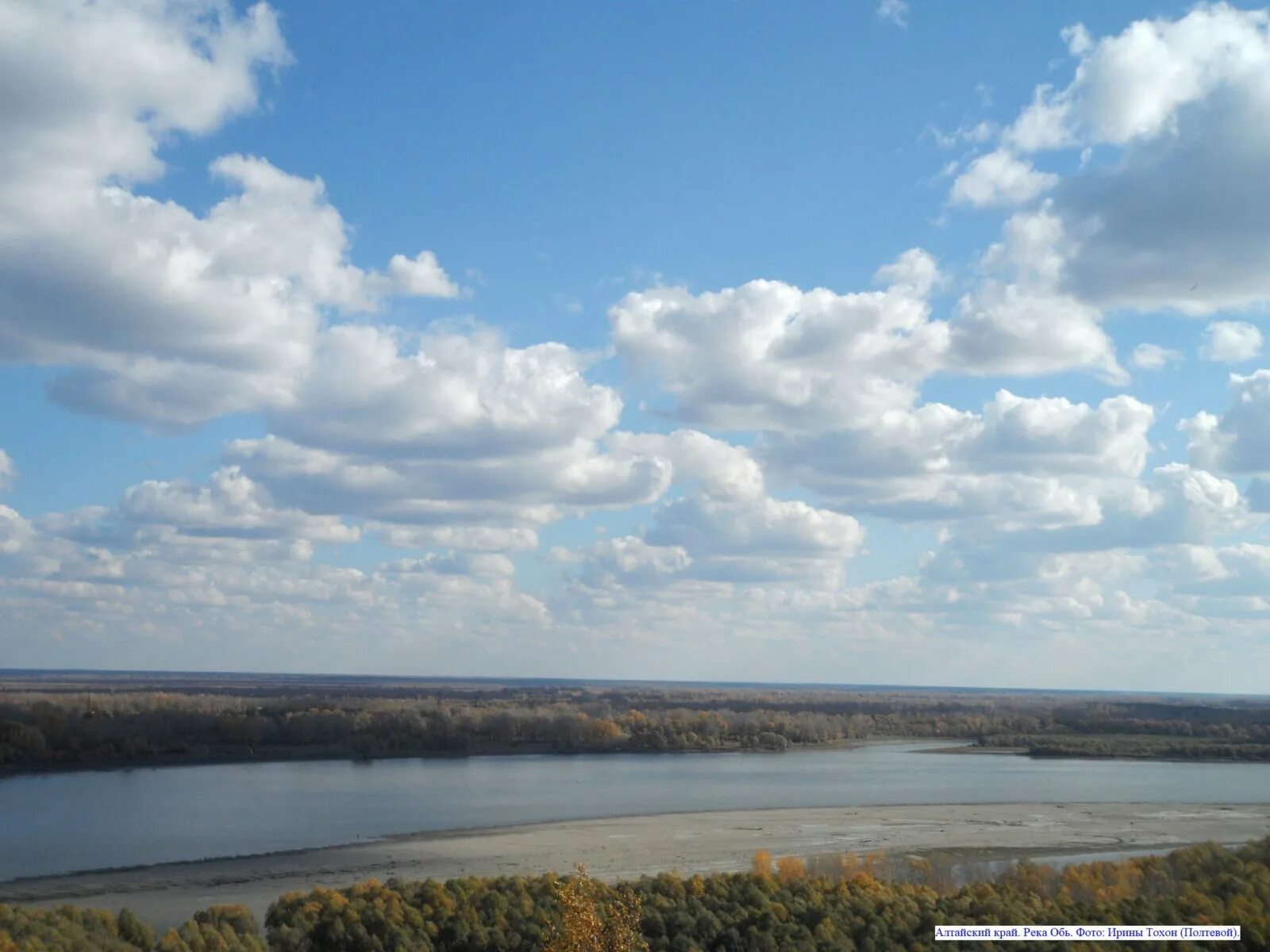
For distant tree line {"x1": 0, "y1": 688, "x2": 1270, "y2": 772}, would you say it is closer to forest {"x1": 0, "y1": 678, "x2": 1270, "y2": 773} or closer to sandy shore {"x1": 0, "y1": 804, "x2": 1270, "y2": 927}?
forest {"x1": 0, "y1": 678, "x2": 1270, "y2": 773}

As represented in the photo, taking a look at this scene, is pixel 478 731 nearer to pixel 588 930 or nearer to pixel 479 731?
pixel 479 731

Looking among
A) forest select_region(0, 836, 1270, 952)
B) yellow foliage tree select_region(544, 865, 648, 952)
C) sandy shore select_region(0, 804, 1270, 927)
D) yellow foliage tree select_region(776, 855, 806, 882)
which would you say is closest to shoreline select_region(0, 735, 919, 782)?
sandy shore select_region(0, 804, 1270, 927)

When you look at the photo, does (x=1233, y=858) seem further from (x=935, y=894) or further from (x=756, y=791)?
(x=756, y=791)

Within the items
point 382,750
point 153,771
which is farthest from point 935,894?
point 382,750

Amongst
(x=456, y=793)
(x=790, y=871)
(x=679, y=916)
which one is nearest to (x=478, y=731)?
(x=456, y=793)

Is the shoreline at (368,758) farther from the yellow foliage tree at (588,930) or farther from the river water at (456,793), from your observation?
the yellow foliage tree at (588,930)

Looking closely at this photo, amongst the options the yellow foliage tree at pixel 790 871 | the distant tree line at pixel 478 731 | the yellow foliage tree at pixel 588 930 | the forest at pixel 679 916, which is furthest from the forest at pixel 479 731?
the yellow foliage tree at pixel 588 930
